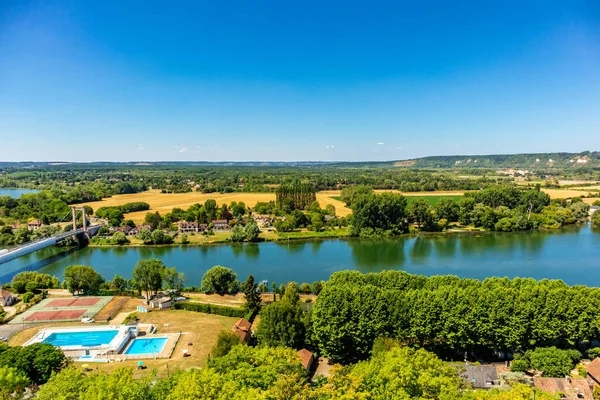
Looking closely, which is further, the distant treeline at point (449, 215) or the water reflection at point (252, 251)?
the distant treeline at point (449, 215)

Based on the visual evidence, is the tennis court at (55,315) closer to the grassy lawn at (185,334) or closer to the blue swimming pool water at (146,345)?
the grassy lawn at (185,334)

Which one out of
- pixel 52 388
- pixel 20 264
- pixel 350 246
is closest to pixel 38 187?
pixel 20 264

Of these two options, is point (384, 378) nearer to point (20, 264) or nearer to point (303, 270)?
point (303, 270)

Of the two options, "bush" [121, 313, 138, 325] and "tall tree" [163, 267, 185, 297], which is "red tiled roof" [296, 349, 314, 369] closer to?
"bush" [121, 313, 138, 325]

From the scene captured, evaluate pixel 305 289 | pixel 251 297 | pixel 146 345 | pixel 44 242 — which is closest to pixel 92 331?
pixel 146 345

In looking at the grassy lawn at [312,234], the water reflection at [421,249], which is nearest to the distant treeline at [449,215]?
the grassy lawn at [312,234]

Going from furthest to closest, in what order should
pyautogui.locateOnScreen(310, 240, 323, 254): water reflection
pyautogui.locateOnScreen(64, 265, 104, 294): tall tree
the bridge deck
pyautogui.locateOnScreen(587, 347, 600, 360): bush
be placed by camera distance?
pyautogui.locateOnScreen(310, 240, 323, 254): water reflection < the bridge deck < pyautogui.locateOnScreen(64, 265, 104, 294): tall tree < pyautogui.locateOnScreen(587, 347, 600, 360): bush

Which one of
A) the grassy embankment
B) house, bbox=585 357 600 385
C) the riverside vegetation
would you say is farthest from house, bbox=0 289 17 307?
house, bbox=585 357 600 385

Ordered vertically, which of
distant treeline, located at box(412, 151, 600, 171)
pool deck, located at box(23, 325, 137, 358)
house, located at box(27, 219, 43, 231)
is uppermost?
distant treeline, located at box(412, 151, 600, 171)
